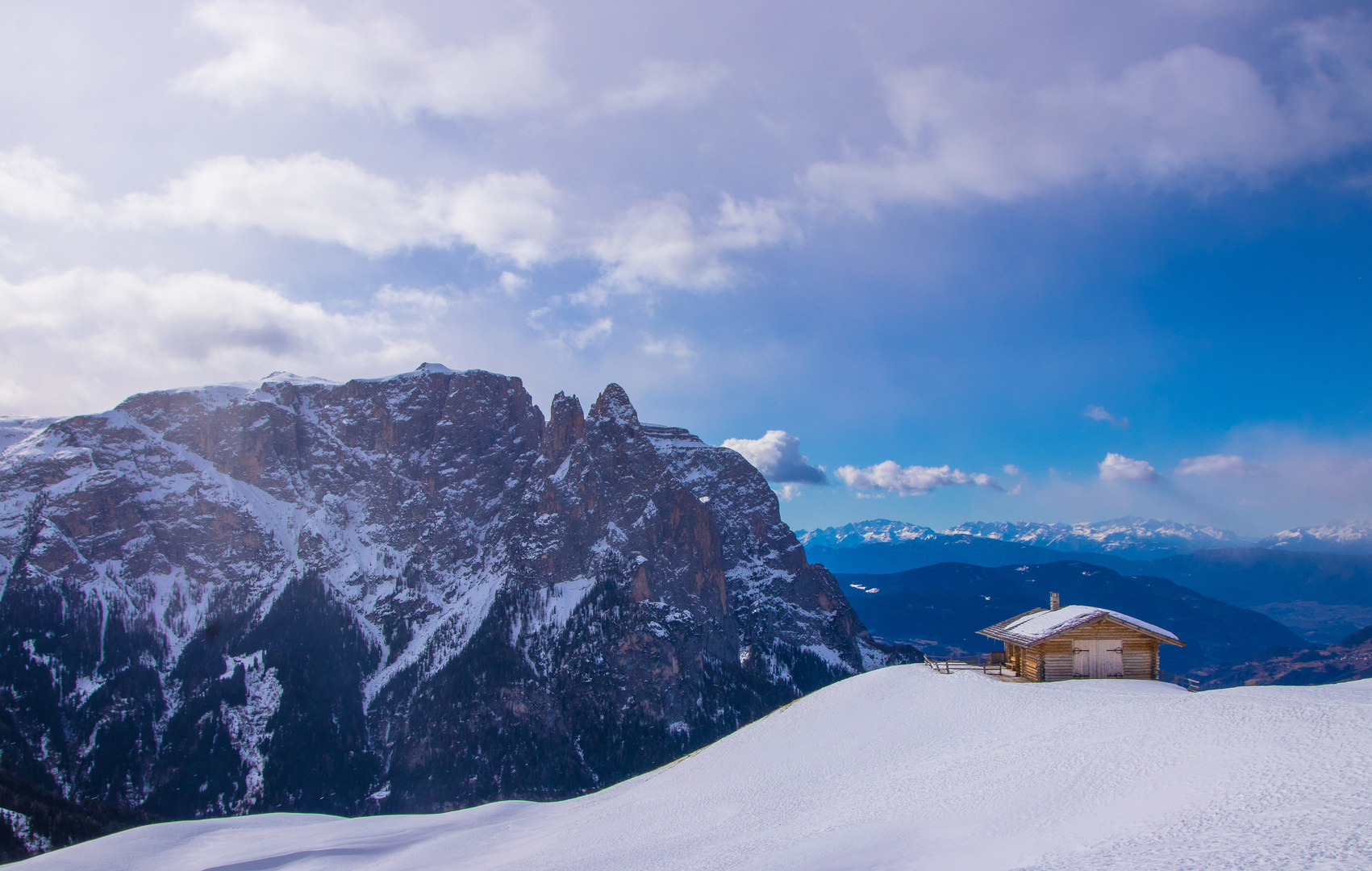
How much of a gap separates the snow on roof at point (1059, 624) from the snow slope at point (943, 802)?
10.7 feet

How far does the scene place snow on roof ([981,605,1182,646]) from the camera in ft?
135

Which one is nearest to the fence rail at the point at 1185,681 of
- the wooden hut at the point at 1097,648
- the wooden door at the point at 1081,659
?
the wooden hut at the point at 1097,648

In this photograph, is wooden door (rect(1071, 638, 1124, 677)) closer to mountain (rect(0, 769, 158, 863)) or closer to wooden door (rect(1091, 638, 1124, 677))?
wooden door (rect(1091, 638, 1124, 677))

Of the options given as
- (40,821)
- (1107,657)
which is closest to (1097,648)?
(1107,657)

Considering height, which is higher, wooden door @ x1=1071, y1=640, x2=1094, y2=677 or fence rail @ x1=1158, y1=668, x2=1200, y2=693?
wooden door @ x1=1071, y1=640, x2=1094, y2=677

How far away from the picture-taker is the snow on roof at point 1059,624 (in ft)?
135

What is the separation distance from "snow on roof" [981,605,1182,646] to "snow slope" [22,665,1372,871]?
128 inches

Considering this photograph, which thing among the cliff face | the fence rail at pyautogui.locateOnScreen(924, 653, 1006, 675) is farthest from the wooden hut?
the cliff face

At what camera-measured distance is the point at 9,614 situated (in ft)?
534

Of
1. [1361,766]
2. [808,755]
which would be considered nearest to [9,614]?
[808,755]

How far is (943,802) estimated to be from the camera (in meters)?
24.9

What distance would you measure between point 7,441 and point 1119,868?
27237 centimetres

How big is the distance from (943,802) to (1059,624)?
71.1ft

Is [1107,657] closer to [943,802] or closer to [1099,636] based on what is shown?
[1099,636]
